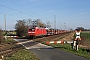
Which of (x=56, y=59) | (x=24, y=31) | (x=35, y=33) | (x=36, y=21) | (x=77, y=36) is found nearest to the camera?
(x=56, y=59)

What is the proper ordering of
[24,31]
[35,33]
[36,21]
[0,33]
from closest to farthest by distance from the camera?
1. [0,33]
2. [35,33]
3. [24,31]
4. [36,21]

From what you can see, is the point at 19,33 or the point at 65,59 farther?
A: the point at 19,33

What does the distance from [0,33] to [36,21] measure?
96.1m

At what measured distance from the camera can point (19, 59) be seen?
14.0m

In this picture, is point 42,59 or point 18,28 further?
point 18,28

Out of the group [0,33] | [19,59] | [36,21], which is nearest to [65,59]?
→ [19,59]

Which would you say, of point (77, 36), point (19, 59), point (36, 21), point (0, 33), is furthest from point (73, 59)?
point (36, 21)

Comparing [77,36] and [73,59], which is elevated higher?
[77,36]

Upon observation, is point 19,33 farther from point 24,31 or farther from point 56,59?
point 56,59

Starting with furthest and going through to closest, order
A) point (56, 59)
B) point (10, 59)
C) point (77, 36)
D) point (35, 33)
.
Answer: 1. point (35, 33)
2. point (77, 36)
3. point (56, 59)
4. point (10, 59)

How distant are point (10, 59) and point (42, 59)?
254 centimetres

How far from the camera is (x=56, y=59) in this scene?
14891mm

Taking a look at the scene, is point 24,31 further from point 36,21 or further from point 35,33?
point 36,21

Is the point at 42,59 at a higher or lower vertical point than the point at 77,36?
lower
